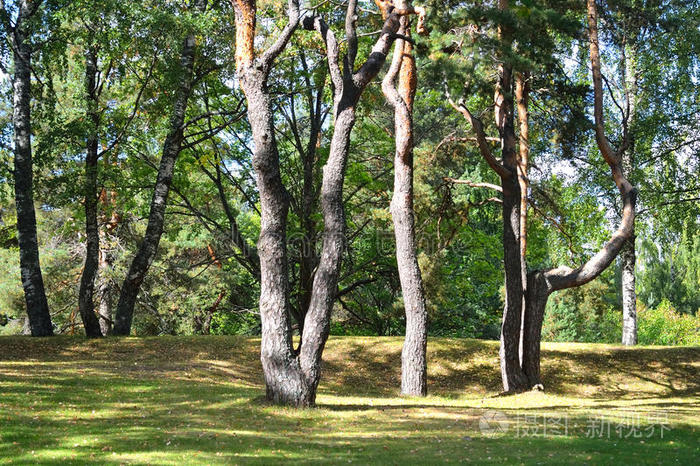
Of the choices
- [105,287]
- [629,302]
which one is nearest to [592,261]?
[629,302]

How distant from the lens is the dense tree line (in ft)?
34.8

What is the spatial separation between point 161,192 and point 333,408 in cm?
887

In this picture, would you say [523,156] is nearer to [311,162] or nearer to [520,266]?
[520,266]

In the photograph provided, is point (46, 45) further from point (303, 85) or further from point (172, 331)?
point (172, 331)

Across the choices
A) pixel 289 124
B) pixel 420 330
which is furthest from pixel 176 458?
pixel 289 124

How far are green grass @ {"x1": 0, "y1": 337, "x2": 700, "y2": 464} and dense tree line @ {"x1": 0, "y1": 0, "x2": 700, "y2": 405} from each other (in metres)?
1.31

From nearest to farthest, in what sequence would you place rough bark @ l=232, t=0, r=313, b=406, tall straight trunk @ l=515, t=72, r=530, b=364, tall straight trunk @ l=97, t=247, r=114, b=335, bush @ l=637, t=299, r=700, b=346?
rough bark @ l=232, t=0, r=313, b=406 < tall straight trunk @ l=515, t=72, r=530, b=364 < tall straight trunk @ l=97, t=247, r=114, b=335 < bush @ l=637, t=299, r=700, b=346

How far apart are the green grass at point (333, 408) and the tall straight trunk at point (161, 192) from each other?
4.80 feet

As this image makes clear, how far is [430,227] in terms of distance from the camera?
1767cm

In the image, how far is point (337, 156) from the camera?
9.98 metres

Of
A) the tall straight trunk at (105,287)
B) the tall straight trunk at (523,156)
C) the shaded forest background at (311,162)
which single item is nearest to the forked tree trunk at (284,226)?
the shaded forest background at (311,162)

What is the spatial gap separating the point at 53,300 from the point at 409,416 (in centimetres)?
2033

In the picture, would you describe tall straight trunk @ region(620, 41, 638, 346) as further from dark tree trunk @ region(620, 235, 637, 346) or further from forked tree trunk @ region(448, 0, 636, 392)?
forked tree trunk @ region(448, 0, 636, 392)

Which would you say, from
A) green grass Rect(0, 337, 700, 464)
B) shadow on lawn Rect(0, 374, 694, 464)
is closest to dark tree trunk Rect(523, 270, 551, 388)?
green grass Rect(0, 337, 700, 464)
